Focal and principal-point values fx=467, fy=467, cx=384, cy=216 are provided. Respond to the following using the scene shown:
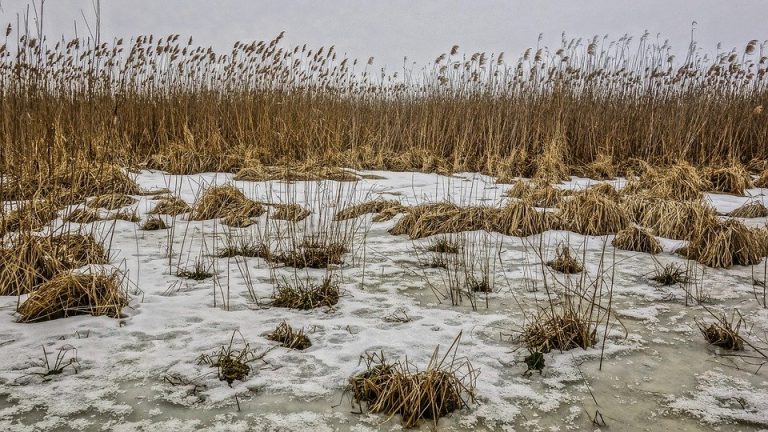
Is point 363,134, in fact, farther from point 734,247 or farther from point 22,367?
point 22,367

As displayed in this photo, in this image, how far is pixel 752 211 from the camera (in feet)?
15.0

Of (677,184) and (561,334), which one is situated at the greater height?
(677,184)

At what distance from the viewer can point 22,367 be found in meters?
1.79

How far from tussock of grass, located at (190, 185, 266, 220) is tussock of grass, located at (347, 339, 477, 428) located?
2.91 metres

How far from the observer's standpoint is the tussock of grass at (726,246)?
3.25 meters

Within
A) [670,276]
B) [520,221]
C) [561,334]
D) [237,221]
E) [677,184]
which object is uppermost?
[677,184]

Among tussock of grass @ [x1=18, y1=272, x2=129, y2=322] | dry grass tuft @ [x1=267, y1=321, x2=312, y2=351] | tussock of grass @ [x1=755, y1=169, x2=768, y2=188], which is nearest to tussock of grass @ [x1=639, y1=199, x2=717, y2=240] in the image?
tussock of grass @ [x1=755, y1=169, x2=768, y2=188]

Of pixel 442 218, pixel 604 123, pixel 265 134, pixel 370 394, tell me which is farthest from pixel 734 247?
pixel 265 134

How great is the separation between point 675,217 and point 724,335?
2075 mm

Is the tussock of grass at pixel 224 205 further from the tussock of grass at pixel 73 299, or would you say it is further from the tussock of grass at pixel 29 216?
the tussock of grass at pixel 73 299

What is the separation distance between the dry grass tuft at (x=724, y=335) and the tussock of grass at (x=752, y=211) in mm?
2980

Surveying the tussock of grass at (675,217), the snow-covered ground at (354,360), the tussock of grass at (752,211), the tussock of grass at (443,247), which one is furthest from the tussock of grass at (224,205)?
the tussock of grass at (752,211)

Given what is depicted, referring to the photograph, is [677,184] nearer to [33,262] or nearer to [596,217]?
[596,217]

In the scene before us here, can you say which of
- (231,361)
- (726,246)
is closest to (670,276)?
(726,246)
